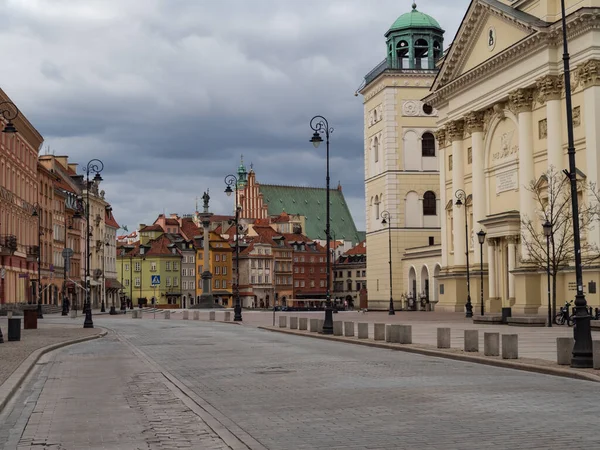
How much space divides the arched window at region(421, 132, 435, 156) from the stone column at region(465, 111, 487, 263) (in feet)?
92.1

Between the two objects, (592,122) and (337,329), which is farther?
(592,122)

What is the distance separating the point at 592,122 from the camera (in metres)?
49.1

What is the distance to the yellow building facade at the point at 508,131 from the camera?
50.1 m

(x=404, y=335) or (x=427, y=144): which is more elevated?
(x=427, y=144)

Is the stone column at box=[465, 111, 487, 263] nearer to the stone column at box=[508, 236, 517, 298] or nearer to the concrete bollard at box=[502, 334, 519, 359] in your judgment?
the stone column at box=[508, 236, 517, 298]

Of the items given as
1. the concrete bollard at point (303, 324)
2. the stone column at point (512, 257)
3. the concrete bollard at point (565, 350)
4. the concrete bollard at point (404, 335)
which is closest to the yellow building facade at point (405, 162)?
the stone column at point (512, 257)

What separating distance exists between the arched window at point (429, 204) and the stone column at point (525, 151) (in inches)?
1413

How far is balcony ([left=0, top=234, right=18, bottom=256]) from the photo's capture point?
232 feet

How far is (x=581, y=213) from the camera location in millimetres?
48625

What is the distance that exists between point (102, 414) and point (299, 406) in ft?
9.88

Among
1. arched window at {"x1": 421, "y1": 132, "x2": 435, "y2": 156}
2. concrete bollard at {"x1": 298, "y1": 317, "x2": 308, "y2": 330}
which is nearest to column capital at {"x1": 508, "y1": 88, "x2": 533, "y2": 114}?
concrete bollard at {"x1": 298, "y1": 317, "x2": 308, "y2": 330}

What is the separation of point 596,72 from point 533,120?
22.8 ft

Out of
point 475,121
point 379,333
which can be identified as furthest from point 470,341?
point 475,121

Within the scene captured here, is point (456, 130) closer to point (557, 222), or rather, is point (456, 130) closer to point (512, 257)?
point (512, 257)
